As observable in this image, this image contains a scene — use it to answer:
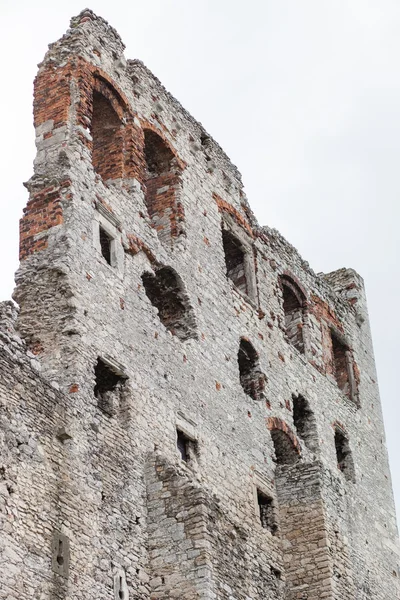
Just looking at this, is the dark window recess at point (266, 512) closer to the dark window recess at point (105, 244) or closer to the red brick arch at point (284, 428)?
the red brick arch at point (284, 428)

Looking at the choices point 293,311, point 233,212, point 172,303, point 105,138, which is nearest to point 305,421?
point 293,311

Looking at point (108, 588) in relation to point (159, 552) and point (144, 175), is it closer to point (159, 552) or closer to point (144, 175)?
point (159, 552)

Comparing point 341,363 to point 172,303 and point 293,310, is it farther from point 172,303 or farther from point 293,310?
point 172,303

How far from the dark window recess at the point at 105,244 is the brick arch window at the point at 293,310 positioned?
6717 millimetres

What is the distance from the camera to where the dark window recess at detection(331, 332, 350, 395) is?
2452cm

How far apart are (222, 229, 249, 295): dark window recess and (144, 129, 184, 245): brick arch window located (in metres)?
1.93

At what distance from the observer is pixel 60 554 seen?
510 inches

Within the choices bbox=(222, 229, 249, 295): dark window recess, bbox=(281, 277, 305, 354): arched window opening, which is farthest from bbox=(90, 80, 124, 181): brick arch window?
bbox=(281, 277, 305, 354): arched window opening

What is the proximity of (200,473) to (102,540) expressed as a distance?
10.0 ft

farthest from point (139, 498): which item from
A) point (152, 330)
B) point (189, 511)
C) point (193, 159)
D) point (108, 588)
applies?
point (193, 159)

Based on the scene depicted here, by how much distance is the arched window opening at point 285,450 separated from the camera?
20.1m

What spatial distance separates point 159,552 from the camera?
1466 cm

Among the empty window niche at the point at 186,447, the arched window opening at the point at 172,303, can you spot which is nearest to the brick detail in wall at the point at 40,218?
the arched window opening at the point at 172,303

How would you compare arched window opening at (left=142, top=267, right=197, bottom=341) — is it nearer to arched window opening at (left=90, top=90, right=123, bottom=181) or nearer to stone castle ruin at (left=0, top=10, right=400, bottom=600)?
stone castle ruin at (left=0, top=10, right=400, bottom=600)
